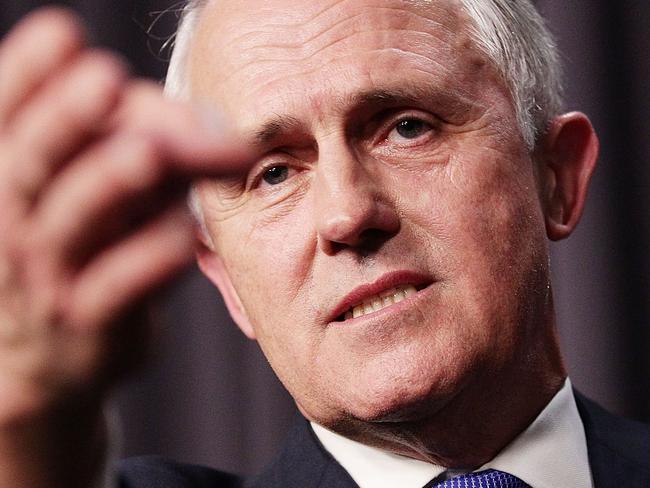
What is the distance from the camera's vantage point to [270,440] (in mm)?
2395

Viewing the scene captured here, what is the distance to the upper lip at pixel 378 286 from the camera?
4.50ft

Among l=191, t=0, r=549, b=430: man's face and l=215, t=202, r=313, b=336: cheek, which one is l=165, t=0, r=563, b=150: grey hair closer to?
l=191, t=0, r=549, b=430: man's face

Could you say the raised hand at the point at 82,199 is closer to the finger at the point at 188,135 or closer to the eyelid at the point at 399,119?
the finger at the point at 188,135

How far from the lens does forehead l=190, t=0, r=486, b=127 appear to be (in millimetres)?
1504

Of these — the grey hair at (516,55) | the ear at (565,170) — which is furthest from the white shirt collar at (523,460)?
the grey hair at (516,55)

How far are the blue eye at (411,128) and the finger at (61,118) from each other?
0.92m

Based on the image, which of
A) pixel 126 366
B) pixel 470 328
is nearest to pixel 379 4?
pixel 470 328

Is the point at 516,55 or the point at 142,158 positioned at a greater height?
the point at 142,158

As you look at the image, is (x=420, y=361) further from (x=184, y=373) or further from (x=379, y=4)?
(x=184, y=373)

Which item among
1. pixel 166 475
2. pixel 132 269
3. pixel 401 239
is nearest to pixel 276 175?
pixel 401 239

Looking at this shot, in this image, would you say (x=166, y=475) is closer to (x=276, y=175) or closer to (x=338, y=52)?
(x=276, y=175)

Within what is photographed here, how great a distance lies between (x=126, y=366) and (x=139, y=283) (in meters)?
0.10

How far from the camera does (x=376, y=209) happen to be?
137cm

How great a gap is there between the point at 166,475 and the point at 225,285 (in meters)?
0.36
